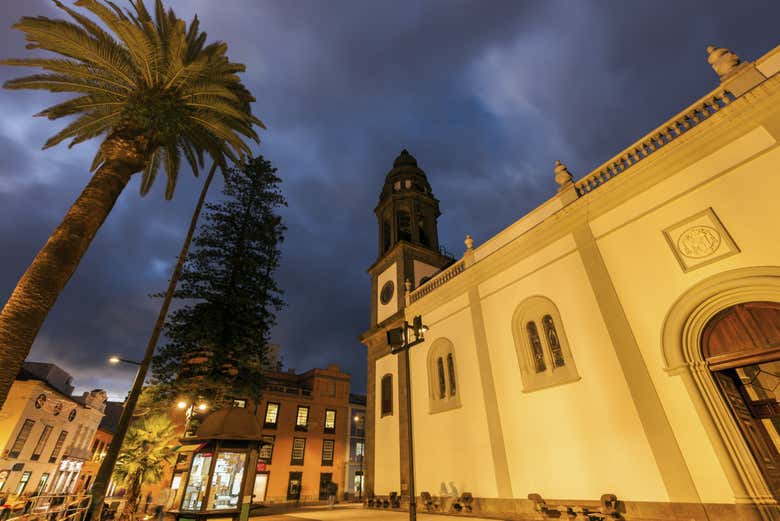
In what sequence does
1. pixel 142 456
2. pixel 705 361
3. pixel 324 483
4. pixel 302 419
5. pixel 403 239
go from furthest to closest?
pixel 302 419
pixel 324 483
pixel 403 239
pixel 142 456
pixel 705 361

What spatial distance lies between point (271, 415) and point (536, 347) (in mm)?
30154

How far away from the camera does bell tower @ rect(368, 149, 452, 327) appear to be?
2084 centimetres

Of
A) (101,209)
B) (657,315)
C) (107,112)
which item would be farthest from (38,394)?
(657,315)

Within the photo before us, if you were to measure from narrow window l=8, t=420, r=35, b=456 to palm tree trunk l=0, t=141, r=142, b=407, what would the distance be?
29.2 metres

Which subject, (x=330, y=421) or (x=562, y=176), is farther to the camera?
(x=330, y=421)

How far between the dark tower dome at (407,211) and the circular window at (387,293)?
2552 mm

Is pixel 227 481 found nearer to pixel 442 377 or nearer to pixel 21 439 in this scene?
pixel 442 377

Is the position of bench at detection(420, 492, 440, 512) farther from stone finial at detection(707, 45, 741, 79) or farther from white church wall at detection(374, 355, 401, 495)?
stone finial at detection(707, 45, 741, 79)

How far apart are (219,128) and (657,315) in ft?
45.7

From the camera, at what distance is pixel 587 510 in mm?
8852

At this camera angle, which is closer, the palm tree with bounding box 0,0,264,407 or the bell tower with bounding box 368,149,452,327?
the palm tree with bounding box 0,0,264,407

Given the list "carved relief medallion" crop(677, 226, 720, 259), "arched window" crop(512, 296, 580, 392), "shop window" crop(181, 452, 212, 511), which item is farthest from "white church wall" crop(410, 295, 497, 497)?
"shop window" crop(181, 452, 212, 511)

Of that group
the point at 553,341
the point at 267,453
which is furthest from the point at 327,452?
the point at 553,341

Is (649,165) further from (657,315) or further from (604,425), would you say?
(604,425)
